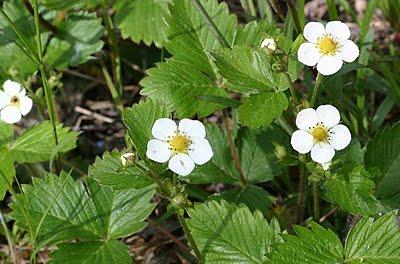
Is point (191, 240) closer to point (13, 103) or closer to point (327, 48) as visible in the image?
point (327, 48)

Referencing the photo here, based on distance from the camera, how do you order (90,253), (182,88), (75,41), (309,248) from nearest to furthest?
1. (309,248)
2. (90,253)
3. (182,88)
4. (75,41)

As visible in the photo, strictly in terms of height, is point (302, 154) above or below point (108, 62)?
below

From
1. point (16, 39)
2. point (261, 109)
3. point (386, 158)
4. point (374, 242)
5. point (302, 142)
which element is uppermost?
point (16, 39)

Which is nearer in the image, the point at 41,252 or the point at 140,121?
the point at 140,121

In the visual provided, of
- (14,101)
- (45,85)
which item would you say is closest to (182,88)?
(45,85)

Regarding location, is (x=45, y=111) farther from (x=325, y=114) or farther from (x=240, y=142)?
(x=325, y=114)

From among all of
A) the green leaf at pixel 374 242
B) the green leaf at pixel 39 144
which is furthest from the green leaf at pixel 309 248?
the green leaf at pixel 39 144

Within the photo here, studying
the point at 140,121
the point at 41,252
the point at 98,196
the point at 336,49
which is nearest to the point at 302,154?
the point at 336,49

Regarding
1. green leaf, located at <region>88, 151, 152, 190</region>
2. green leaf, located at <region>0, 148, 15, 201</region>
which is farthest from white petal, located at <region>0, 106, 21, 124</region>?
green leaf, located at <region>88, 151, 152, 190</region>
